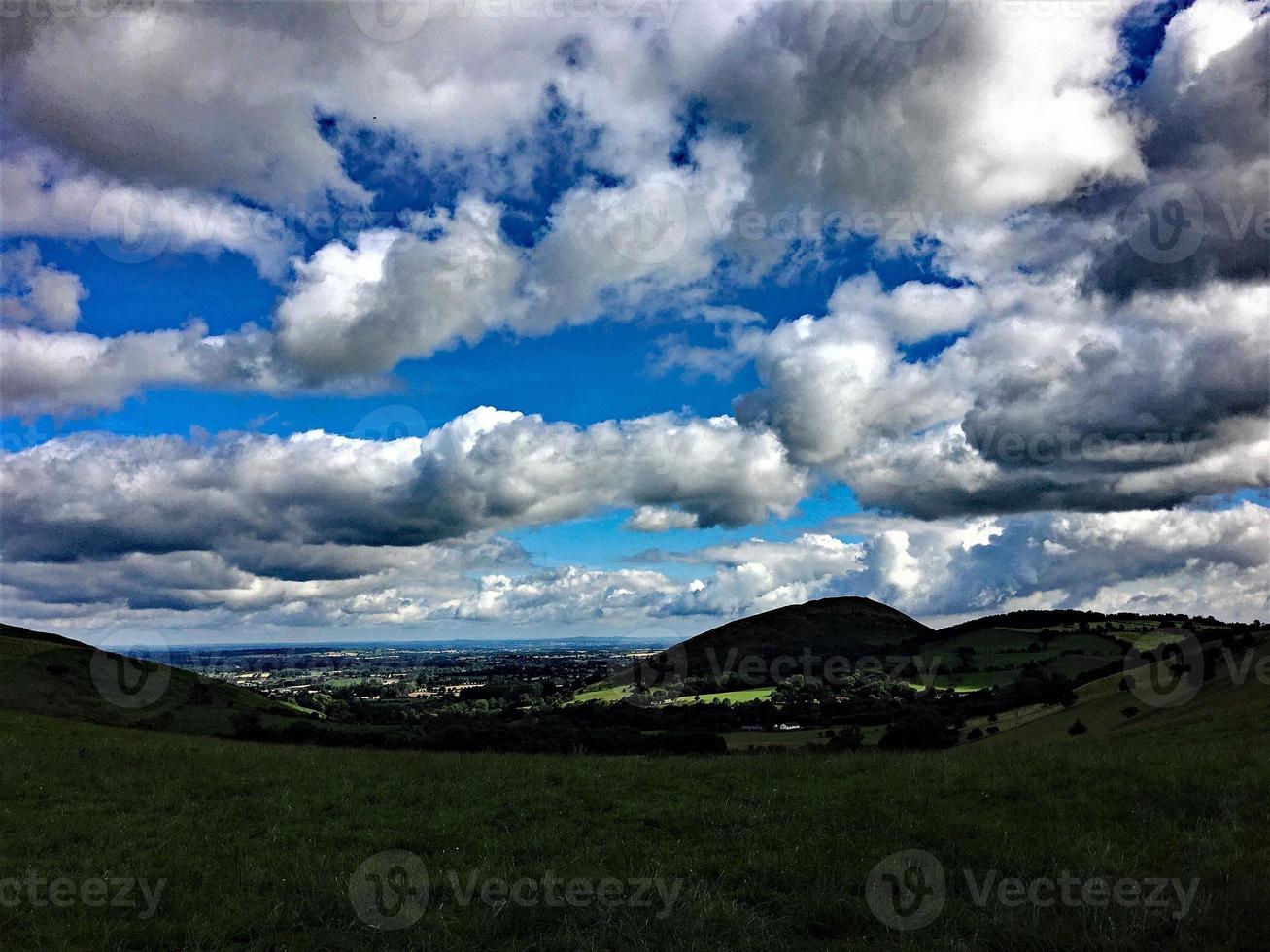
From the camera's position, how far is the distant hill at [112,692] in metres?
51.6

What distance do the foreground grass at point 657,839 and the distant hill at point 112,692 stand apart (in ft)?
137

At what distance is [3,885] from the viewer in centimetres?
977

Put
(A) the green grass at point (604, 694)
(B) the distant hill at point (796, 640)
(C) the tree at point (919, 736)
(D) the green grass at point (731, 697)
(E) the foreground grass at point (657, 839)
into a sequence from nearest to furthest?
(E) the foreground grass at point (657, 839), (C) the tree at point (919, 736), (D) the green grass at point (731, 697), (A) the green grass at point (604, 694), (B) the distant hill at point (796, 640)

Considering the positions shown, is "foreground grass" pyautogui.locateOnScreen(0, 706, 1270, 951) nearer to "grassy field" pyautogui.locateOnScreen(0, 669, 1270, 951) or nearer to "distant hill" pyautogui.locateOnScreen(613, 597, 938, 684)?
"grassy field" pyautogui.locateOnScreen(0, 669, 1270, 951)

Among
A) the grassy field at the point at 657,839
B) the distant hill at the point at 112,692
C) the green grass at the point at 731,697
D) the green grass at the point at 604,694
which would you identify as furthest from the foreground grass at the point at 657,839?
the green grass at the point at 604,694

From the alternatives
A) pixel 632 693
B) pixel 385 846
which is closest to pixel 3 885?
pixel 385 846

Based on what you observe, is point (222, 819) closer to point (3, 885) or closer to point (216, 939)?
point (3, 885)

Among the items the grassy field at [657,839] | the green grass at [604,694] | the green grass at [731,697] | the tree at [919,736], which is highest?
the grassy field at [657,839]

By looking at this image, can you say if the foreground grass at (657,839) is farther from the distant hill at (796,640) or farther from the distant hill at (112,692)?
the distant hill at (796,640)

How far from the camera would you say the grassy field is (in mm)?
8023

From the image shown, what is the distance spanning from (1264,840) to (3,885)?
56.8 ft

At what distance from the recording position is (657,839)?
40.3 feet

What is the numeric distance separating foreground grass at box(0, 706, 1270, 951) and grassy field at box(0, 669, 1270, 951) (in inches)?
1.7

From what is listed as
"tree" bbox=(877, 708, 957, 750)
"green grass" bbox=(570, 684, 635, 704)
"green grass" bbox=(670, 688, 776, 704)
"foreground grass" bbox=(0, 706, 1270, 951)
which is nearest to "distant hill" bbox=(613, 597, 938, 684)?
"green grass" bbox=(570, 684, 635, 704)
